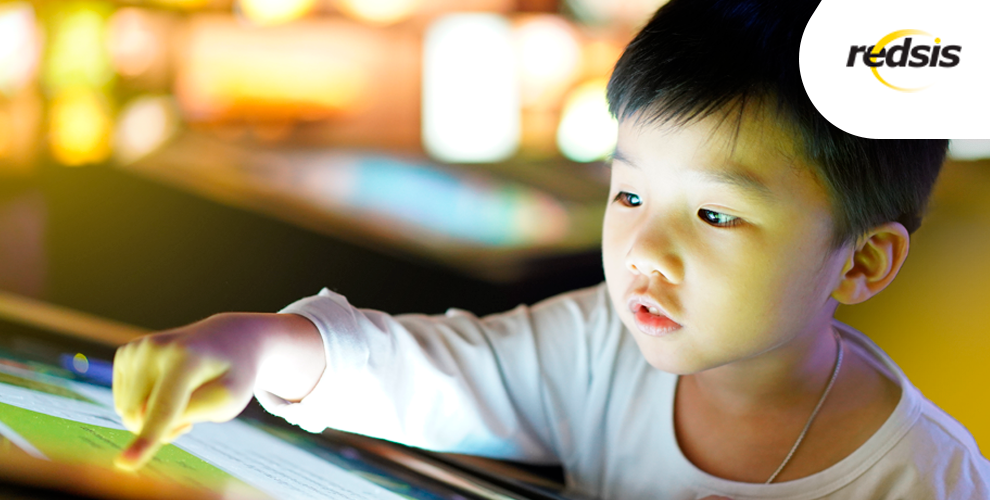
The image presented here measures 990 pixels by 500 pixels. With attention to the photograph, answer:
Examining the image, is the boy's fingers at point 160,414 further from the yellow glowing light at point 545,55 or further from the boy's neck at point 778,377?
the yellow glowing light at point 545,55

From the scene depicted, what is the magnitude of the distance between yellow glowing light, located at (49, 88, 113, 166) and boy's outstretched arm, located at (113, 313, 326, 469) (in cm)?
203

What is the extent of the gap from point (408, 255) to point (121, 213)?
683 mm

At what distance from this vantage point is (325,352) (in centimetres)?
57

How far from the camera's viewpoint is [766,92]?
1.87 feet

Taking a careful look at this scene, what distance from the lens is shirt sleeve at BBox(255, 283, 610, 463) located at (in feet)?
1.95

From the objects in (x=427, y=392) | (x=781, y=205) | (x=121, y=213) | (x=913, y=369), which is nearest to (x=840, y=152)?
(x=781, y=205)

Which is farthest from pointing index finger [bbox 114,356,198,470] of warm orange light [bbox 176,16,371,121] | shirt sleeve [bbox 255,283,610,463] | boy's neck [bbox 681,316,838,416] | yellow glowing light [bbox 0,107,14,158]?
yellow glowing light [bbox 0,107,14,158]

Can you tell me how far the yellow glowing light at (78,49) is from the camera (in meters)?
Answer: 2.35

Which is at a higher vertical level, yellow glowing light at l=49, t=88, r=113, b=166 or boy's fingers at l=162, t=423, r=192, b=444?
yellow glowing light at l=49, t=88, r=113, b=166

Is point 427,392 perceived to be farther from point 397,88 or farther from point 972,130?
point 397,88

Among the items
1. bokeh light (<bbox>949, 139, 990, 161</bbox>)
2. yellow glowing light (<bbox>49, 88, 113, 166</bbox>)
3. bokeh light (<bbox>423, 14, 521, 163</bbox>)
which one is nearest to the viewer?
yellow glowing light (<bbox>49, 88, 113, 166</bbox>)

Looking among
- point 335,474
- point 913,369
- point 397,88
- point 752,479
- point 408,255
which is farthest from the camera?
point 397,88

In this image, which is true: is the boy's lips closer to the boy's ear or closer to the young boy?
the young boy

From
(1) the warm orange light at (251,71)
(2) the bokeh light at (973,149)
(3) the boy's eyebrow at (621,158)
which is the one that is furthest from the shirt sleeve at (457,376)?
(2) the bokeh light at (973,149)
